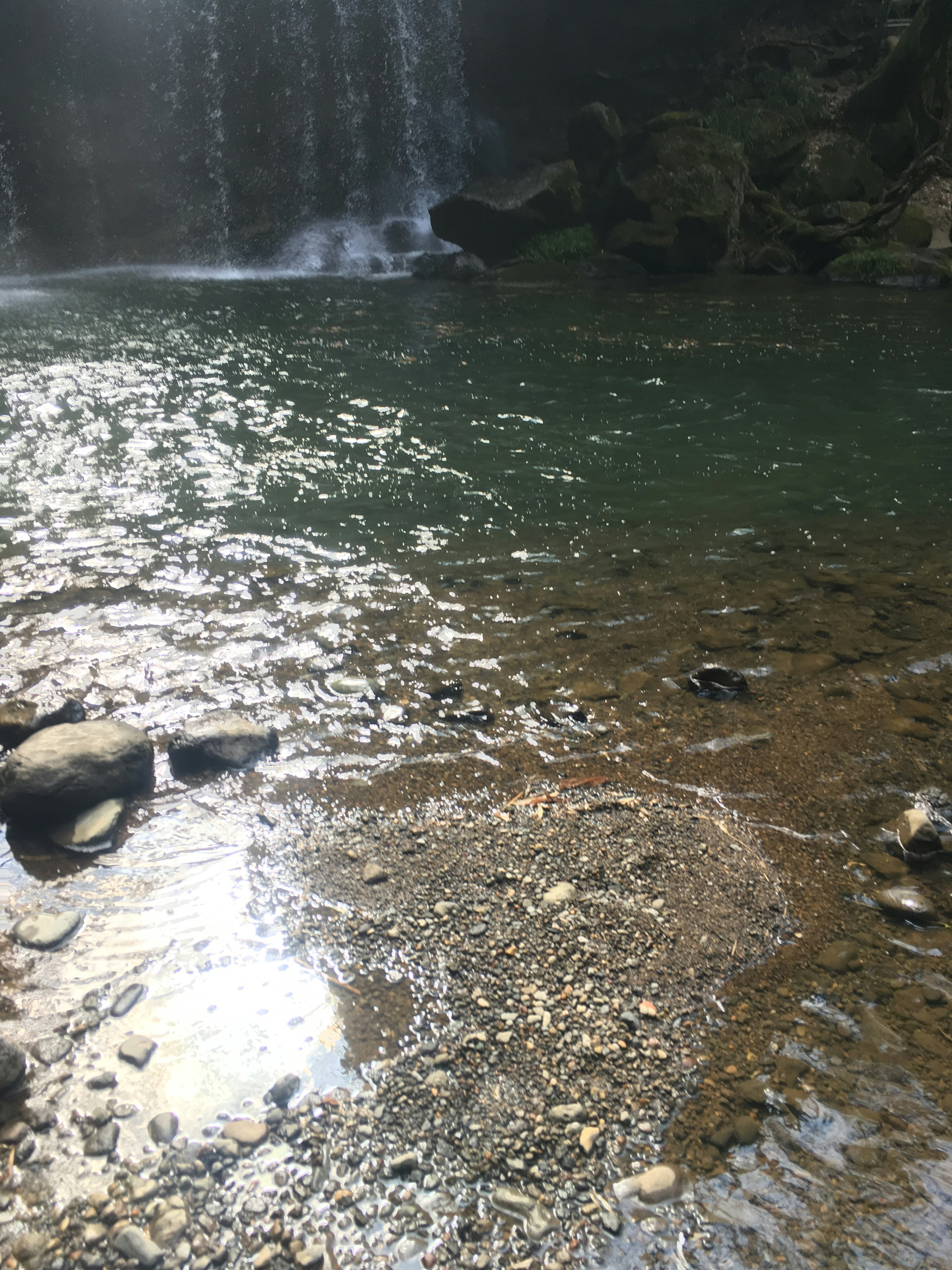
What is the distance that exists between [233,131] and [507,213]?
1007cm

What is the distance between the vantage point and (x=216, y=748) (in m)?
4.00

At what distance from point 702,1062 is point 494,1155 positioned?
0.72 metres

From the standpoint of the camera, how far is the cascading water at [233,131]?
22859mm

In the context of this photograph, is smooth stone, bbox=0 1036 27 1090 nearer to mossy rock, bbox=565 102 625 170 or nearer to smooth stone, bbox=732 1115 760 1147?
smooth stone, bbox=732 1115 760 1147

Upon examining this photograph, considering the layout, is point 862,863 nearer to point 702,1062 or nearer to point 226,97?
point 702,1062

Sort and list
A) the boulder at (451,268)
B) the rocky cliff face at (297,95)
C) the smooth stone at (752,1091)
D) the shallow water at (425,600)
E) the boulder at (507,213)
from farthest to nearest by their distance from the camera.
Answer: the rocky cliff face at (297,95) → the boulder at (507,213) → the boulder at (451,268) → the shallow water at (425,600) → the smooth stone at (752,1091)

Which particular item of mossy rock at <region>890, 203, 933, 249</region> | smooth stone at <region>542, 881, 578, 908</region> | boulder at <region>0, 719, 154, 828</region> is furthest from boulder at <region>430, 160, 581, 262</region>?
smooth stone at <region>542, 881, 578, 908</region>

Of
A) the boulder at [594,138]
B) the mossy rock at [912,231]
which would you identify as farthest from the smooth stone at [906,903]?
the boulder at [594,138]

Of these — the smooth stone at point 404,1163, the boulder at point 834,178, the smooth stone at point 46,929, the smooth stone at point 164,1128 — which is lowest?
the smooth stone at point 404,1163

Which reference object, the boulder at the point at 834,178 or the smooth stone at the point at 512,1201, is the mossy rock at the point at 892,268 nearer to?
the boulder at the point at 834,178

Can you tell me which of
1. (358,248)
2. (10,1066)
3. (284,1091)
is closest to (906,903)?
(284,1091)

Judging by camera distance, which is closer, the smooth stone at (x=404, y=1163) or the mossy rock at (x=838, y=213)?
the smooth stone at (x=404, y=1163)

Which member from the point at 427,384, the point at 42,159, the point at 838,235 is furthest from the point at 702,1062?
the point at 42,159

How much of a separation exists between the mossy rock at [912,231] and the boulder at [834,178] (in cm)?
122
